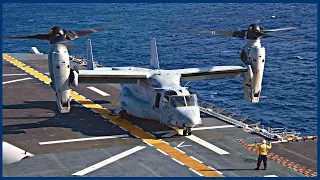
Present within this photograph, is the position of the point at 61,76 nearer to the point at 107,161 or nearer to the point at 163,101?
the point at 107,161

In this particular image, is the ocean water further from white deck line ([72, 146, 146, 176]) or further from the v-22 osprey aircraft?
white deck line ([72, 146, 146, 176])

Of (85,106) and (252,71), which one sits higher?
(252,71)

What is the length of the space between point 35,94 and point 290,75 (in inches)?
1696

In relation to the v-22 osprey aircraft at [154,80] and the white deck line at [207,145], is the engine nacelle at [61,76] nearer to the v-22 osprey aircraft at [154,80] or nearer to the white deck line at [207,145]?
the v-22 osprey aircraft at [154,80]

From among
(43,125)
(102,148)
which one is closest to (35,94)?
(43,125)

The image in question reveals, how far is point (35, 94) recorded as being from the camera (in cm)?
5769

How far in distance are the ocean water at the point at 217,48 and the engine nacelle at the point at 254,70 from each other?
1.97 meters

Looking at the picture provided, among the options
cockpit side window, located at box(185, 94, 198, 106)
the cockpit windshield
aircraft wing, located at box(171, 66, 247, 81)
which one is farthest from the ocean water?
the cockpit windshield

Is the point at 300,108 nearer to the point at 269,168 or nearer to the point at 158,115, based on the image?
the point at 158,115

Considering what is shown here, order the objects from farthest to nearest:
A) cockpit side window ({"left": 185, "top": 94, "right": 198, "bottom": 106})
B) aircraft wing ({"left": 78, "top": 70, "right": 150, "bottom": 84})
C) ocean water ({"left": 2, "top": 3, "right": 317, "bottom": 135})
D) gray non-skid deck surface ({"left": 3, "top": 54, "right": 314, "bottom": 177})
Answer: ocean water ({"left": 2, "top": 3, "right": 317, "bottom": 135}) → aircraft wing ({"left": 78, "top": 70, "right": 150, "bottom": 84}) → cockpit side window ({"left": 185, "top": 94, "right": 198, "bottom": 106}) → gray non-skid deck surface ({"left": 3, "top": 54, "right": 314, "bottom": 177})

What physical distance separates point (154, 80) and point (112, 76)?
350 cm

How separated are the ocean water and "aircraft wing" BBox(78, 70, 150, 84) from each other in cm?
941

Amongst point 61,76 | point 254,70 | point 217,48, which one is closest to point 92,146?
point 61,76

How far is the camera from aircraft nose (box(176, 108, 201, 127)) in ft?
139
